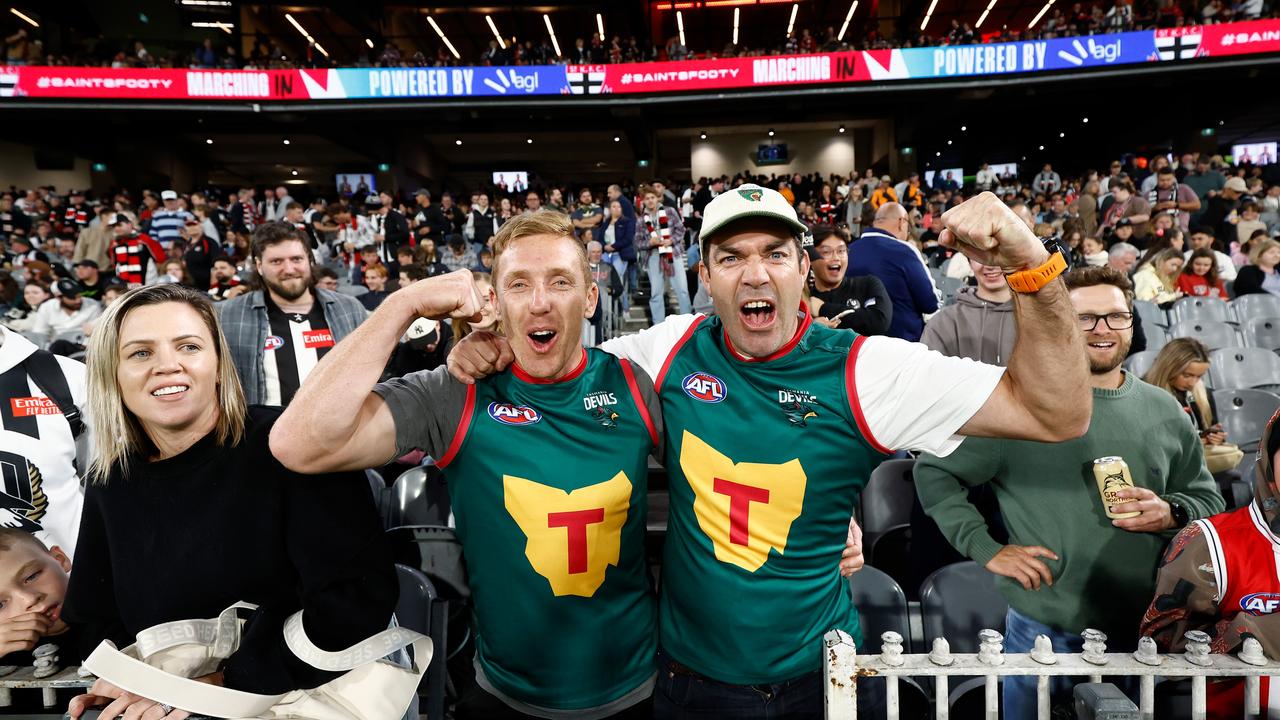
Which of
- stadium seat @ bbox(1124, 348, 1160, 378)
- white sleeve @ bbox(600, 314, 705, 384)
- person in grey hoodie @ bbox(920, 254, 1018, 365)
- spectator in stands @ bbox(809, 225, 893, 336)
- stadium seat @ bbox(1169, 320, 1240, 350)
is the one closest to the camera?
white sleeve @ bbox(600, 314, 705, 384)

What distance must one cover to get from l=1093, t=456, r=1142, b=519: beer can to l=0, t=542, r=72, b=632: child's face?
2369 mm

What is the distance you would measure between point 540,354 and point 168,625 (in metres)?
0.85

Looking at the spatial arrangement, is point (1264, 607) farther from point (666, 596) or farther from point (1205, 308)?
point (1205, 308)

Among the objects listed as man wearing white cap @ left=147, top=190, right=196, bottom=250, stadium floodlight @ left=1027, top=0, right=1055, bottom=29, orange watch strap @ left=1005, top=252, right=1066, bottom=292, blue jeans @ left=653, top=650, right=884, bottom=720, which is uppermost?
stadium floodlight @ left=1027, top=0, right=1055, bottom=29

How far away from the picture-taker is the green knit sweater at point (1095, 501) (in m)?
1.83

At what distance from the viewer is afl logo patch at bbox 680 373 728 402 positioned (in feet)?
Result: 5.24

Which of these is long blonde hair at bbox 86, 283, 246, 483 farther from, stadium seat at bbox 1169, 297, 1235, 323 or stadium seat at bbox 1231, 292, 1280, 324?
stadium seat at bbox 1231, 292, 1280, 324

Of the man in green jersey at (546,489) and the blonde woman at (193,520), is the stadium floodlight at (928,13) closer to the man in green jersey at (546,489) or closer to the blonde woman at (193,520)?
the man in green jersey at (546,489)

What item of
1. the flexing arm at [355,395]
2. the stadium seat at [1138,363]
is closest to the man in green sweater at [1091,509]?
the flexing arm at [355,395]

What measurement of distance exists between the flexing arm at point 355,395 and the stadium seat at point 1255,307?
25.5 feet

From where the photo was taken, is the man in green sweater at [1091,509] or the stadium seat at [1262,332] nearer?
the man in green sweater at [1091,509]

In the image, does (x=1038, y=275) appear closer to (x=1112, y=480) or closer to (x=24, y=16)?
(x=1112, y=480)

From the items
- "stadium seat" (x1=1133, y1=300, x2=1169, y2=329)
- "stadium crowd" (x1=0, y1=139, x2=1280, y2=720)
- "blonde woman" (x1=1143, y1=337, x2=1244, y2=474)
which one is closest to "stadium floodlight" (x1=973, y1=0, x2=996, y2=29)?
"stadium seat" (x1=1133, y1=300, x2=1169, y2=329)

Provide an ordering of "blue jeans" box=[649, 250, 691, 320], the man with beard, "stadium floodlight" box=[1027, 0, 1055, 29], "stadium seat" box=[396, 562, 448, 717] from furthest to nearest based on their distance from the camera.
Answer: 1. "stadium floodlight" box=[1027, 0, 1055, 29]
2. "blue jeans" box=[649, 250, 691, 320]
3. the man with beard
4. "stadium seat" box=[396, 562, 448, 717]
